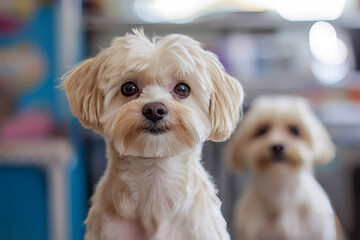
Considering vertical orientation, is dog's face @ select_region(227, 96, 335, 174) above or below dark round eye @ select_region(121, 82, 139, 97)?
below

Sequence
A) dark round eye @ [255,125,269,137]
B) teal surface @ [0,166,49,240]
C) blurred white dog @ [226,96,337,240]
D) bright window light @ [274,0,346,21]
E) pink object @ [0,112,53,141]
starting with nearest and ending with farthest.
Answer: blurred white dog @ [226,96,337,240] < dark round eye @ [255,125,269,137] < bright window light @ [274,0,346,21] < teal surface @ [0,166,49,240] < pink object @ [0,112,53,141]

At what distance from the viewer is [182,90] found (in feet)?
1.54

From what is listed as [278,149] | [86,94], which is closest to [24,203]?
[278,149]

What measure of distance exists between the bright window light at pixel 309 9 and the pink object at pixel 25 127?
2.84ft

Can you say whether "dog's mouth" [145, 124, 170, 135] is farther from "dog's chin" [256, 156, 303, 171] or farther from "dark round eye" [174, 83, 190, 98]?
"dog's chin" [256, 156, 303, 171]

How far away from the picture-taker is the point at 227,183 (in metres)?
0.62

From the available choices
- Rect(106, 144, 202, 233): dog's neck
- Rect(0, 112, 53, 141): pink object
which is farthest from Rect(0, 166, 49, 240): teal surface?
Rect(106, 144, 202, 233): dog's neck

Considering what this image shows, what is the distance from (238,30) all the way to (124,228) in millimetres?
750

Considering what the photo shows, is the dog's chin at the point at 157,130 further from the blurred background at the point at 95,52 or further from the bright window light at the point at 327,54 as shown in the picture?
the bright window light at the point at 327,54

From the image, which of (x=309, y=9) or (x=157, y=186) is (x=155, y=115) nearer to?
(x=157, y=186)

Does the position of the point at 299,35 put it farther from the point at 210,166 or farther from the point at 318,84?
the point at 210,166

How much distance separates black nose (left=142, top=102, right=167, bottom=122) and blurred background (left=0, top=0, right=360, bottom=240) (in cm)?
10

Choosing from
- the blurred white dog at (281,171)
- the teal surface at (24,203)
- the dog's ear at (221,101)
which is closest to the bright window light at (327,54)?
the blurred white dog at (281,171)

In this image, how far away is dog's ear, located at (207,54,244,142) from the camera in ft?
1.50
